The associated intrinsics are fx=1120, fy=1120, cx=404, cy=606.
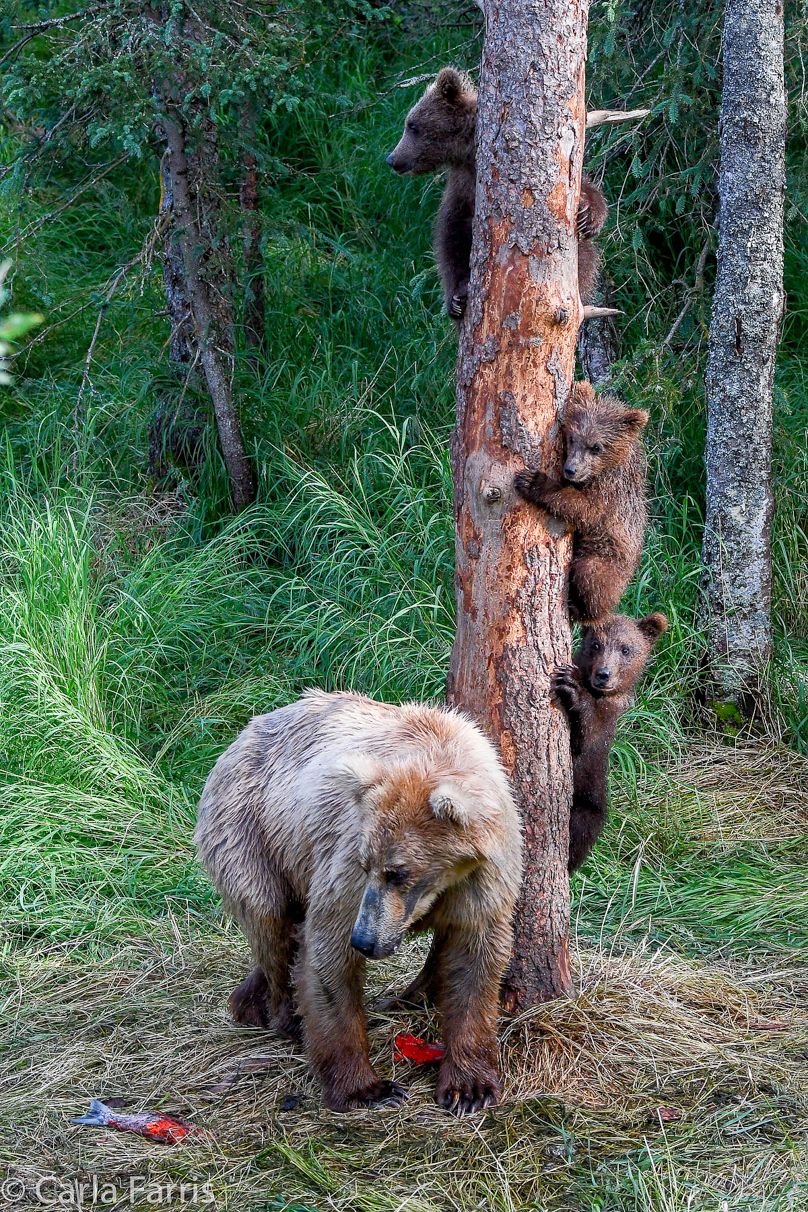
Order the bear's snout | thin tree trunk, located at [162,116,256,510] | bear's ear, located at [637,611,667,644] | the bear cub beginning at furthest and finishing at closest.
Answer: thin tree trunk, located at [162,116,256,510]
bear's ear, located at [637,611,667,644]
the bear cub
the bear's snout

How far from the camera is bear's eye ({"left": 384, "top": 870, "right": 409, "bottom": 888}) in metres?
2.86

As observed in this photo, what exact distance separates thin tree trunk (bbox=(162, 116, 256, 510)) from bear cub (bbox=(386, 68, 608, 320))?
169 centimetres

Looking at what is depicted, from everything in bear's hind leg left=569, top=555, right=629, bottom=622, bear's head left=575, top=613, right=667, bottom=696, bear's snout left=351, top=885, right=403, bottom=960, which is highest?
bear's hind leg left=569, top=555, right=629, bottom=622

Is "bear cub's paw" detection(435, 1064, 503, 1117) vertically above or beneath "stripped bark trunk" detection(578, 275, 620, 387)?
beneath

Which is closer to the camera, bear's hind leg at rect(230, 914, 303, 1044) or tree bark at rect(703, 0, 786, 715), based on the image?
bear's hind leg at rect(230, 914, 303, 1044)

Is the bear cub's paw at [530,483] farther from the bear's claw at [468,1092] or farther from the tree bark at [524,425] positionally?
the bear's claw at [468,1092]

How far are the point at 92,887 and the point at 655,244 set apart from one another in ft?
16.9

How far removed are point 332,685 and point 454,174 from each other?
241 centimetres

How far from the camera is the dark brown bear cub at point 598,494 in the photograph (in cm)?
331

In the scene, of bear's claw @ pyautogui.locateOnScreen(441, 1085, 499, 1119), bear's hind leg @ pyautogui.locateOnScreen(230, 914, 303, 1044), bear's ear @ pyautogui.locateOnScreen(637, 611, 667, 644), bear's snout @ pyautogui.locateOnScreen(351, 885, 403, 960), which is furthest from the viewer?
bear's ear @ pyautogui.locateOnScreen(637, 611, 667, 644)

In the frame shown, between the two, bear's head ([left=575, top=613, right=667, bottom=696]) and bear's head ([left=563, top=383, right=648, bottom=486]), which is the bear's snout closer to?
bear's head ([left=563, top=383, right=648, bottom=486])

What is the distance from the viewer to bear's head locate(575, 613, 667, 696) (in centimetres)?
402

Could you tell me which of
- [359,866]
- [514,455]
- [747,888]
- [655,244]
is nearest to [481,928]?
[359,866]

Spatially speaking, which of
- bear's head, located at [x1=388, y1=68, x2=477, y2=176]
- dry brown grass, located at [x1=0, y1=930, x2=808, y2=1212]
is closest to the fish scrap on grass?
dry brown grass, located at [x1=0, y1=930, x2=808, y2=1212]
